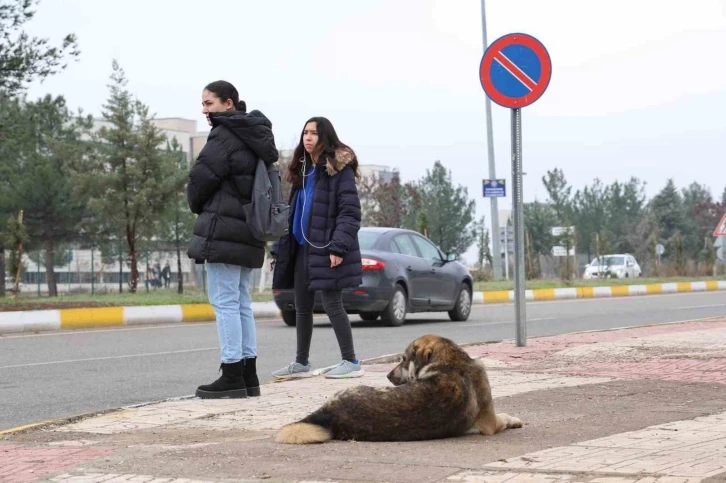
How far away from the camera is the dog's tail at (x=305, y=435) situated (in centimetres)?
560

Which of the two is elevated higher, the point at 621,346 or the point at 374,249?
the point at 374,249

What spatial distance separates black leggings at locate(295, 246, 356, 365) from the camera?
8.91 meters

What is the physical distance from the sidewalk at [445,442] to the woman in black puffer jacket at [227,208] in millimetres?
416

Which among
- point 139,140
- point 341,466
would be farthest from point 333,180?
point 139,140

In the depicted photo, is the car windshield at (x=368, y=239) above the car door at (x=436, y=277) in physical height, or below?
above

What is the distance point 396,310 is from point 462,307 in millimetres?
2258

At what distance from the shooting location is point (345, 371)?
8.92 m

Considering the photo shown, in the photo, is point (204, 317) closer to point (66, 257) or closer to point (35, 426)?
point (35, 426)

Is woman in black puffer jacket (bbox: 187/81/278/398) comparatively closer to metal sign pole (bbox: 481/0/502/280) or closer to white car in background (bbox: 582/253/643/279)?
metal sign pole (bbox: 481/0/502/280)

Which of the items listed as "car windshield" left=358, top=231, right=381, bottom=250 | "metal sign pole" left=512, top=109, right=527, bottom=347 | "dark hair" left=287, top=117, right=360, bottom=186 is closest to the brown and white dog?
"dark hair" left=287, top=117, right=360, bottom=186

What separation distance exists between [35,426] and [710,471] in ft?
12.7

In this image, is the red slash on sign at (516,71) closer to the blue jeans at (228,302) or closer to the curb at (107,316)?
the blue jeans at (228,302)

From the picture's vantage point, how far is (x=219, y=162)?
300 inches

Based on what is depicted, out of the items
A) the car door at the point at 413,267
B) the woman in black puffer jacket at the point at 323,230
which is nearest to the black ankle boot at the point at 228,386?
the woman in black puffer jacket at the point at 323,230
